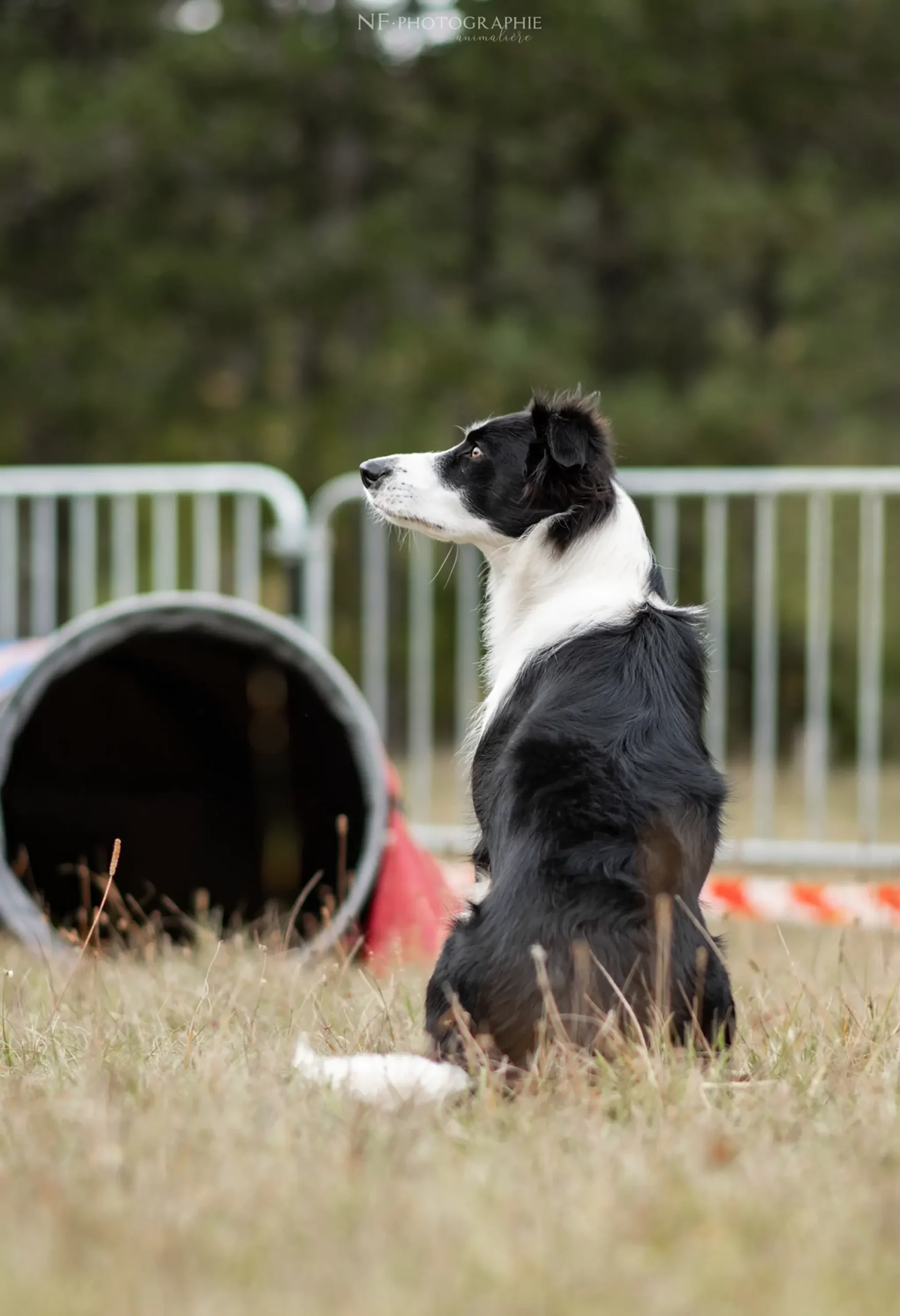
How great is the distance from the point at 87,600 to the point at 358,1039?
677 centimetres

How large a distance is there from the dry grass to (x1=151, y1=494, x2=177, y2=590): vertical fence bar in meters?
4.50

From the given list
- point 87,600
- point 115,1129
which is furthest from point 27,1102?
point 87,600

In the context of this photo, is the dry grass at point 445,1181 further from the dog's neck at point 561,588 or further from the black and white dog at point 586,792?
the dog's neck at point 561,588

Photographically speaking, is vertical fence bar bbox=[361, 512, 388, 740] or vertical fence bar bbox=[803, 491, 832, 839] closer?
vertical fence bar bbox=[803, 491, 832, 839]

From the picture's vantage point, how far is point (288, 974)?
367 centimetres

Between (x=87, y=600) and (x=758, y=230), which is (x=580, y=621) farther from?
(x=758, y=230)

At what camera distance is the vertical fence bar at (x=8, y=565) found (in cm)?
752

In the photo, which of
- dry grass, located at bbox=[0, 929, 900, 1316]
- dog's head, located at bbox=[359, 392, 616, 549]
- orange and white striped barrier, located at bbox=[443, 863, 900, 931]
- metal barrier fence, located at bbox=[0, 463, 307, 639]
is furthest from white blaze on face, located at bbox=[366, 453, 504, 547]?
metal barrier fence, located at bbox=[0, 463, 307, 639]

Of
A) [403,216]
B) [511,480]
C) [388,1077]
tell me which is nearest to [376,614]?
[511,480]

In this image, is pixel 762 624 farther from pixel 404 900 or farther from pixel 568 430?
pixel 568 430

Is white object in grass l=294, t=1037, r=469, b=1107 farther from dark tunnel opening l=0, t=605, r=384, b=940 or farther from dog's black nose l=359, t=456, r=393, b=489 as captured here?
dark tunnel opening l=0, t=605, r=384, b=940

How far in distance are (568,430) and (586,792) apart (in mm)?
827

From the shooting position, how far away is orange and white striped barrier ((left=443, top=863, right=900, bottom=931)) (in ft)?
17.6

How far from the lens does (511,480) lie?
3.30 m
